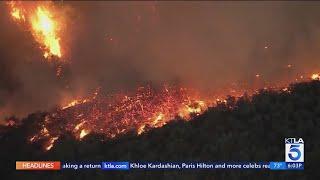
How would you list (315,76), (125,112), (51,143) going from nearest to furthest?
(51,143), (125,112), (315,76)

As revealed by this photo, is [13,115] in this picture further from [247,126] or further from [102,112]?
[247,126]

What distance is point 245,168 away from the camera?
5166 cm

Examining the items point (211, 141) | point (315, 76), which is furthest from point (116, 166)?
point (315, 76)

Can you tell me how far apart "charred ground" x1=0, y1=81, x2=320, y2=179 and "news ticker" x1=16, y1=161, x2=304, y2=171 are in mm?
588

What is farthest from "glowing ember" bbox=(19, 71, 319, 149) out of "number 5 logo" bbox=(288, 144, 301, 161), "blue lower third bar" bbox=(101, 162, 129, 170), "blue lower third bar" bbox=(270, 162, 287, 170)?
"number 5 logo" bbox=(288, 144, 301, 161)

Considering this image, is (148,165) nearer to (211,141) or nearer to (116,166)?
(116,166)

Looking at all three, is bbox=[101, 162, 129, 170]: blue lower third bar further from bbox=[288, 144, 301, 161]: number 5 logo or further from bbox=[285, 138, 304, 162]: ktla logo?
bbox=[288, 144, 301, 161]: number 5 logo

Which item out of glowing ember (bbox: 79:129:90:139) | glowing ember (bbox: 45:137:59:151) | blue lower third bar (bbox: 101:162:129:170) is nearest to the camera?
blue lower third bar (bbox: 101:162:129:170)

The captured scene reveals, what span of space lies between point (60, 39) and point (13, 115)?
57.8 feet

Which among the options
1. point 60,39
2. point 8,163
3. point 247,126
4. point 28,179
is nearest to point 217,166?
point 247,126

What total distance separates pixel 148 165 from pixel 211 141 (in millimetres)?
11161

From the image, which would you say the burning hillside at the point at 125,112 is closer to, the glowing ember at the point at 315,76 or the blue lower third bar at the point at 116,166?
the glowing ember at the point at 315,76

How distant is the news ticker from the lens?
50969 mm

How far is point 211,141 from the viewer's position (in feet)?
210
